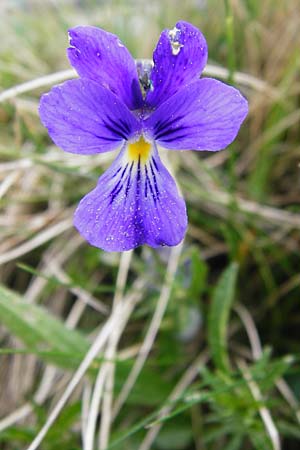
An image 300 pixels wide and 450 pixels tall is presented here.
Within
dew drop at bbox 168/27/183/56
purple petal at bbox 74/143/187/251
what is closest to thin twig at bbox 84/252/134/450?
purple petal at bbox 74/143/187/251

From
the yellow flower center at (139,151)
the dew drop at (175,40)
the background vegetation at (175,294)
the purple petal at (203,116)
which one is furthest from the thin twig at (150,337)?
the dew drop at (175,40)

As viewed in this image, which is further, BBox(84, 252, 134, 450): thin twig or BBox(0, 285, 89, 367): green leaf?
BBox(0, 285, 89, 367): green leaf

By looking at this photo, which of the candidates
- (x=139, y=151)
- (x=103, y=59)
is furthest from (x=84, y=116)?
(x=139, y=151)

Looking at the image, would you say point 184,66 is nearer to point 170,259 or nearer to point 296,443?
point 170,259

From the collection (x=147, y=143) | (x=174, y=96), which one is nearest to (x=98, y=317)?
(x=147, y=143)

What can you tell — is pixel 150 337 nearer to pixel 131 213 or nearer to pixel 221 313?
pixel 221 313

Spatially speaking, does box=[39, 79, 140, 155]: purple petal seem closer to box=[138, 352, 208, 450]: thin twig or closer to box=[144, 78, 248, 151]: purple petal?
box=[144, 78, 248, 151]: purple petal
